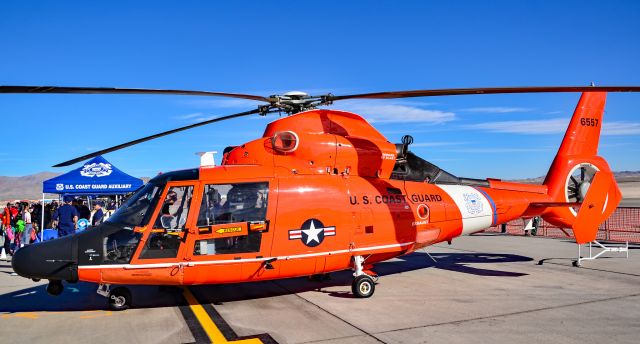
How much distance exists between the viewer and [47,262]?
7023 millimetres

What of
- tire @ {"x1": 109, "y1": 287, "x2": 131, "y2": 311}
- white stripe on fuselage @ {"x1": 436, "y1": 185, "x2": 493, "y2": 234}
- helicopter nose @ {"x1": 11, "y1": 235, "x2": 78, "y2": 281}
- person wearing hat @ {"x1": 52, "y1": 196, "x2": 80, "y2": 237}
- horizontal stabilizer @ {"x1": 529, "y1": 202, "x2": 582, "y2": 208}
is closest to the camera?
helicopter nose @ {"x1": 11, "y1": 235, "x2": 78, "y2": 281}

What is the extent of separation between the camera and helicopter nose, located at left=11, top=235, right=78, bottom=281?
700 centimetres

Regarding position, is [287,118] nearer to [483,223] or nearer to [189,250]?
[189,250]

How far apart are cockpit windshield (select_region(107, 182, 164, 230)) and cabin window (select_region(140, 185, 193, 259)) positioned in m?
0.19

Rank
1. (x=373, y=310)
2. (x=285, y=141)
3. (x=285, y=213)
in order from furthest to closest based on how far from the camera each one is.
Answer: (x=285, y=141) < (x=285, y=213) < (x=373, y=310)

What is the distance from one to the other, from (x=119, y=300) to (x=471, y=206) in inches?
289

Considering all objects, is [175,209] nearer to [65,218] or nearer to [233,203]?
[233,203]

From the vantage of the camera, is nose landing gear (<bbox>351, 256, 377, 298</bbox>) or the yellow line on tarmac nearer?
the yellow line on tarmac

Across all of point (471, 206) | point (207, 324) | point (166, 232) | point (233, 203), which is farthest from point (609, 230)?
point (166, 232)

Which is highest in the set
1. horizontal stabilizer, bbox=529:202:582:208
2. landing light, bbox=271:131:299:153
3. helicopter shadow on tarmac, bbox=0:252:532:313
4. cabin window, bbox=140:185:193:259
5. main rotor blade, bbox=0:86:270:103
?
main rotor blade, bbox=0:86:270:103

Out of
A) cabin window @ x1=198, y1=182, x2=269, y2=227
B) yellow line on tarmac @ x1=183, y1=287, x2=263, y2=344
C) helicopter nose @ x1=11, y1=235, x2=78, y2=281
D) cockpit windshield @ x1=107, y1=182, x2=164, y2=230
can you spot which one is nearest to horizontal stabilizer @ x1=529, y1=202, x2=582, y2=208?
cabin window @ x1=198, y1=182, x2=269, y2=227

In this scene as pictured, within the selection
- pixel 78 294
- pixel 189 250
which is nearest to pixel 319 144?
pixel 189 250

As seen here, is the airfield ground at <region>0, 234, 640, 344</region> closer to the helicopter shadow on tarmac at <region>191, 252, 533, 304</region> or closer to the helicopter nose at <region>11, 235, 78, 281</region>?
the helicopter shadow on tarmac at <region>191, 252, 533, 304</region>

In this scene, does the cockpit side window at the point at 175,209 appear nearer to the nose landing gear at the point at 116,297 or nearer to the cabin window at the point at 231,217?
the cabin window at the point at 231,217
